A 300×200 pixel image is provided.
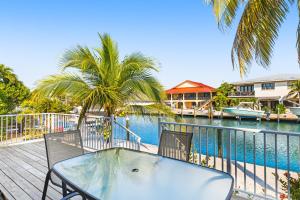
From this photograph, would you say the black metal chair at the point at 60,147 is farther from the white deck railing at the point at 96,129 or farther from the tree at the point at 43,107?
the tree at the point at 43,107

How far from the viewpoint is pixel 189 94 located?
4291cm

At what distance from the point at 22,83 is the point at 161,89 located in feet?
60.2

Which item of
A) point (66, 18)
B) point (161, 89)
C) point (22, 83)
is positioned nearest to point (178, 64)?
point (66, 18)

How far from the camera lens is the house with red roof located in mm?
40500

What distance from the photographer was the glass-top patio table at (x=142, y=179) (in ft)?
5.25

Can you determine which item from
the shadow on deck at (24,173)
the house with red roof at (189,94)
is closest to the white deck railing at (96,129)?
the shadow on deck at (24,173)

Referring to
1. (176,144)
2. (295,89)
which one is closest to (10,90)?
(176,144)

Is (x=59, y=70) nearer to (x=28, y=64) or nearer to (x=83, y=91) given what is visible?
(x=83, y=91)

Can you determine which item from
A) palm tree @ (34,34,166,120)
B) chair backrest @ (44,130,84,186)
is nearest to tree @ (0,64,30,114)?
palm tree @ (34,34,166,120)

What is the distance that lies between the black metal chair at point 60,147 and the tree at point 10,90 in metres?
17.3

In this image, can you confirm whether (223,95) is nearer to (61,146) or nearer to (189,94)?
(189,94)

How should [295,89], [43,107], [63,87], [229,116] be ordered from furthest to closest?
1. [229,116]
2. [295,89]
3. [43,107]
4. [63,87]

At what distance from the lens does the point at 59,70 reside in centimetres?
605

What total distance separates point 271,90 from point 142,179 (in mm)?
32810
